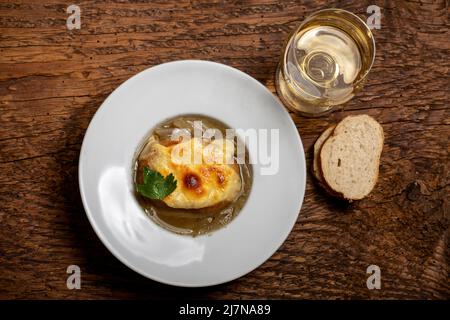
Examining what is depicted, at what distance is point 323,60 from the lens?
291 centimetres

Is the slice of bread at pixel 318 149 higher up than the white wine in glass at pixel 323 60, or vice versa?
the white wine in glass at pixel 323 60

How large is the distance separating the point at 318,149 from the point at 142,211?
1.01m

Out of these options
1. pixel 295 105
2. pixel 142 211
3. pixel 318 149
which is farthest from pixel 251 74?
pixel 142 211

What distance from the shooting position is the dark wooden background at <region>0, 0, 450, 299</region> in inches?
113

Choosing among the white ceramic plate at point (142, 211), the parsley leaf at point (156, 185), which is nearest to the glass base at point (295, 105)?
the white ceramic plate at point (142, 211)

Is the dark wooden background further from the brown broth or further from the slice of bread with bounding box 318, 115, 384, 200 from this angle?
the brown broth

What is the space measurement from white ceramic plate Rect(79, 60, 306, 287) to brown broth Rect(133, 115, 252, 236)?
0.06 m

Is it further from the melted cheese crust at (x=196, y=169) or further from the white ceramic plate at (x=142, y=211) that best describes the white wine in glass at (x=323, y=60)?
the melted cheese crust at (x=196, y=169)

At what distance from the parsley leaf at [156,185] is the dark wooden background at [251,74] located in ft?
1.60

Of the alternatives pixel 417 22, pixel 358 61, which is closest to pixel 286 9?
pixel 358 61

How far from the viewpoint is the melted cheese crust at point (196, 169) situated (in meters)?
2.66

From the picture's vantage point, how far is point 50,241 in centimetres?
288

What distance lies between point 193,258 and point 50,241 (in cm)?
82

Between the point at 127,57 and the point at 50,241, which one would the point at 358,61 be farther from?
the point at 50,241
